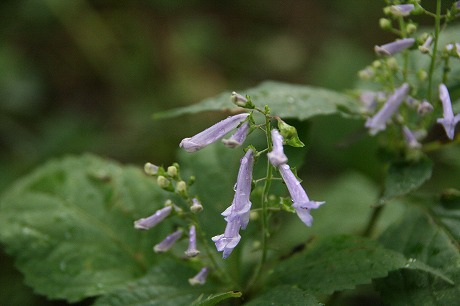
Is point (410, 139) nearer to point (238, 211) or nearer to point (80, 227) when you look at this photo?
point (238, 211)

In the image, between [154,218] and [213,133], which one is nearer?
[213,133]

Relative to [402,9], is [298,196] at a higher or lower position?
lower

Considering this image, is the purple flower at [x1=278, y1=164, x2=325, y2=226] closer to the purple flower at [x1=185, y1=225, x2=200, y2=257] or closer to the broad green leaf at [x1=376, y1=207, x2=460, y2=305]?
the purple flower at [x1=185, y1=225, x2=200, y2=257]

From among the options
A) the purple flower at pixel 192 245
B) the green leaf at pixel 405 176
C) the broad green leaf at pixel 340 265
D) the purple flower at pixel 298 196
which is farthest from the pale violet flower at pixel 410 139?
the purple flower at pixel 192 245

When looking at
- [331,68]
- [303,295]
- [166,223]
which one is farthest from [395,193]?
[331,68]

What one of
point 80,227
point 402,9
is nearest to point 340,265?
point 402,9

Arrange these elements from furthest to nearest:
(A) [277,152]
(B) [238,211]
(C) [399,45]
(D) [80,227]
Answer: (D) [80,227]
(C) [399,45]
(B) [238,211]
(A) [277,152]

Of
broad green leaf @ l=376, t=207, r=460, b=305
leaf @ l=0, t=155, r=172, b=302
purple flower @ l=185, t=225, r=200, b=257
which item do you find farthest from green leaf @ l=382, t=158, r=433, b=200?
leaf @ l=0, t=155, r=172, b=302
